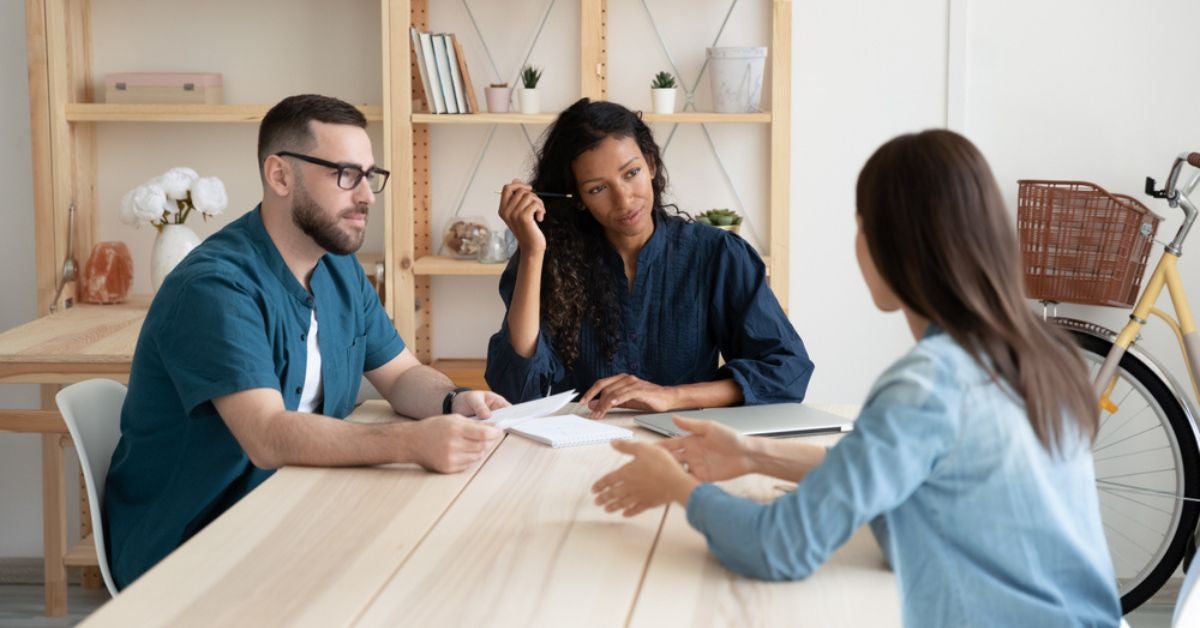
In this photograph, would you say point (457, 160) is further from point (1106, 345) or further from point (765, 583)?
point (765, 583)

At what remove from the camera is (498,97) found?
11.4 ft

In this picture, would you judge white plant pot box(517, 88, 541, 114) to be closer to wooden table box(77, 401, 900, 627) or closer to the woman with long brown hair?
wooden table box(77, 401, 900, 627)

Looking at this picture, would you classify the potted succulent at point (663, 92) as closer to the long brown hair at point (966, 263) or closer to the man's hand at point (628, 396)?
the man's hand at point (628, 396)

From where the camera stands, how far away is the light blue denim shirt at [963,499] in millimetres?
1240

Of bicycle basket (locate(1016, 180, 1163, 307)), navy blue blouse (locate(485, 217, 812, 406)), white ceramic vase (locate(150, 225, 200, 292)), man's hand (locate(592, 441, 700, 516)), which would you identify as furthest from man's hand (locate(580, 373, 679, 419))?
white ceramic vase (locate(150, 225, 200, 292))

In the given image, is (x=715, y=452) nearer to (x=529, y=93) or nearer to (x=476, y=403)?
(x=476, y=403)

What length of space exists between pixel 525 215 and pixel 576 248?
17cm

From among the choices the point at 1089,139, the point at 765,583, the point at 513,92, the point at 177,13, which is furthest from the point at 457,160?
the point at 765,583

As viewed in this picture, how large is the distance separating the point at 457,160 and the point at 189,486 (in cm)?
174

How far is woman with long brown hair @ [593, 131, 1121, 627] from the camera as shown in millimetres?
1246

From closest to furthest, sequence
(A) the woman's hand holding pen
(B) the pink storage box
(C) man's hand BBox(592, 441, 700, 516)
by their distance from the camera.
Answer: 1. (C) man's hand BBox(592, 441, 700, 516)
2. (A) the woman's hand holding pen
3. (B) the pink storage box

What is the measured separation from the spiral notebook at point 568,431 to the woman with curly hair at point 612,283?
0.31 m

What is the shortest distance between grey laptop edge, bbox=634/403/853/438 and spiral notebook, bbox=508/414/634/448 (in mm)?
70

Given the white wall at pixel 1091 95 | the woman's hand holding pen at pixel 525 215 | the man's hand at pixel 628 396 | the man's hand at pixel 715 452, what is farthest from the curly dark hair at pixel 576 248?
the white wall at pixel 1091 95
